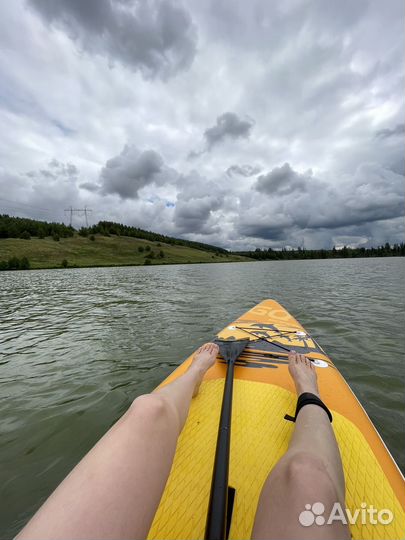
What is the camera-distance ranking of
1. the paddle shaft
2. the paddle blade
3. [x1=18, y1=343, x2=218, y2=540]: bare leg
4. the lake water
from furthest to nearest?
the paddle blade
the lake water
the paddle shaft
[x1=18, y1=343, x2=218, y2=540]: bare leg

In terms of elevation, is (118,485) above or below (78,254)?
below

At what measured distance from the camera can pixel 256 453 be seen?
2.47m

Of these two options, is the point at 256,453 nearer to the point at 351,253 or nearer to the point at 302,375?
the point at 302,375

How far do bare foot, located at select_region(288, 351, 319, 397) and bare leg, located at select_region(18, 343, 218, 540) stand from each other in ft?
6.75

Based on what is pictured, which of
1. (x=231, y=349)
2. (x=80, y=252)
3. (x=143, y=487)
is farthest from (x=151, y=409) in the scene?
(x=80, y=252)

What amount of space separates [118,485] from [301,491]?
1059mm

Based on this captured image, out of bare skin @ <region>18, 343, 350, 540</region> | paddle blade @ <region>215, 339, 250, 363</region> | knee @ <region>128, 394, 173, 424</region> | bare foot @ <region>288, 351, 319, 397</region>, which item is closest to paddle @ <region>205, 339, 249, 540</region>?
bare skin @ <region>18, 343, 350, 540</region>

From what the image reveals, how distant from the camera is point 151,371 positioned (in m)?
5.47

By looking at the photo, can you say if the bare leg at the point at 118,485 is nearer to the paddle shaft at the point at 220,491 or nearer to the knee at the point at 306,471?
the paddle shaft at the point at 220,491

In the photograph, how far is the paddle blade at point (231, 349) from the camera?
15.1ft

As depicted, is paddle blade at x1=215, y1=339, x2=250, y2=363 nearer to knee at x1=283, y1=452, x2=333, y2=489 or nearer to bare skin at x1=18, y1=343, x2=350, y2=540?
bare skin at x1=18, y1=343, x2=350, y2=540

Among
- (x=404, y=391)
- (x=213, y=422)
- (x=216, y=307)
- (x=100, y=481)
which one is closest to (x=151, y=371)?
(x=213, y=422)

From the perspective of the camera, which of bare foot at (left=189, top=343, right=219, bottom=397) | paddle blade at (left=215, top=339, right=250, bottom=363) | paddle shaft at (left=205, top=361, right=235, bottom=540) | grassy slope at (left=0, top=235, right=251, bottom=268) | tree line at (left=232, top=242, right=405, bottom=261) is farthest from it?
tree line at (left=232, top=242, right=405, bottom=261)

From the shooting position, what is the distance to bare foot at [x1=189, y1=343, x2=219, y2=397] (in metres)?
3.50
